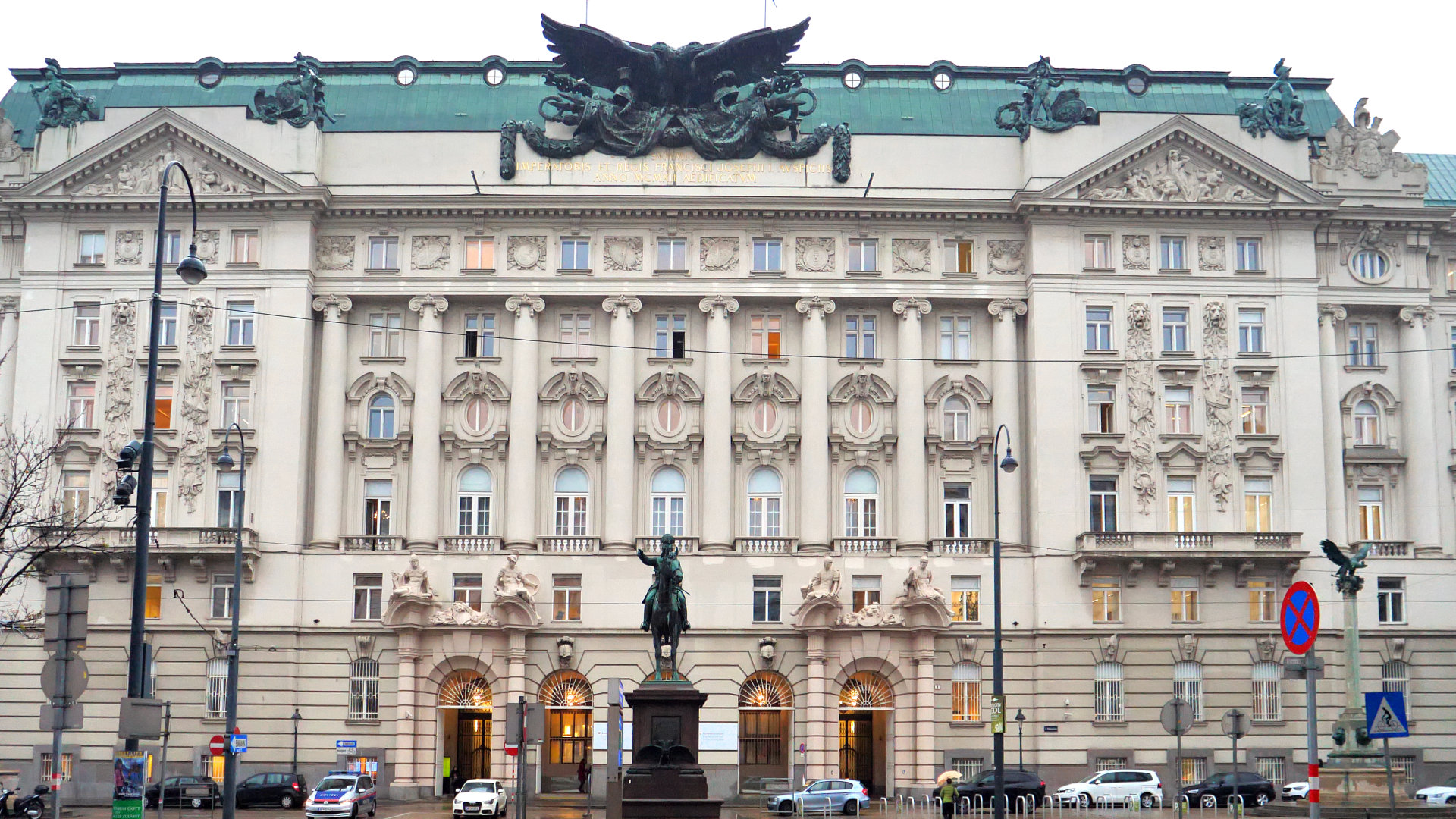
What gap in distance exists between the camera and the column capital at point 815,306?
2707 inches

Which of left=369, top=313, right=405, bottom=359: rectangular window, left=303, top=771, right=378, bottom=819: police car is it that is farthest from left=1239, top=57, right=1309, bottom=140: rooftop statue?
left=303, top=771, right=378, bottom=819: police car

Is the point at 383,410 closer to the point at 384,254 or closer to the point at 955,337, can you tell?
the point at 384,254

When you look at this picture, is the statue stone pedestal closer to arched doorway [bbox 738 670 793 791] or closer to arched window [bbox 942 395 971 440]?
arched doorway [bbox 738 670 793 791]

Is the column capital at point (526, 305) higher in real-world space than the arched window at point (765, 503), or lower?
higher

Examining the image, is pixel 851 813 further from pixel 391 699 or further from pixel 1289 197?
pixel 1289 197

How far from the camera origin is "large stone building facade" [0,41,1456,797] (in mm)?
65688

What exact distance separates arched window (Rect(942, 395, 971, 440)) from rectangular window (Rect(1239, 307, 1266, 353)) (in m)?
11.7

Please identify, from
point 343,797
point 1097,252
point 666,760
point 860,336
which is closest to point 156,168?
point 343,797

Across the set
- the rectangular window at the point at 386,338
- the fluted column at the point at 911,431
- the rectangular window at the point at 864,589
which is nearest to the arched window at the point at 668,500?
the rectangular window at the point at 864,589

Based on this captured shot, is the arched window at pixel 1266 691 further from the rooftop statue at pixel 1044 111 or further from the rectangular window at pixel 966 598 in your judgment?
the rooftop statue at pixel 1044 111

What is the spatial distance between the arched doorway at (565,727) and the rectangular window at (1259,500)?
91.4ft

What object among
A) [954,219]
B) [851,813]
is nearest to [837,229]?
[954,219]

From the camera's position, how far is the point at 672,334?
6956 centimetres

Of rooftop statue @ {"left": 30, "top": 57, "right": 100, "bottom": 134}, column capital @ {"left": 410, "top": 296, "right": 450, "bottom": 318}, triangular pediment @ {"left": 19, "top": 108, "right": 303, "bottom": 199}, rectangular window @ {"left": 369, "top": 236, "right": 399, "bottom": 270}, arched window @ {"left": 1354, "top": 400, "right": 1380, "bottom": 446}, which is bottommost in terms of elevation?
arched window @ {"left": 1354, "top": 400, "right": 1380, "bottom": 446}
